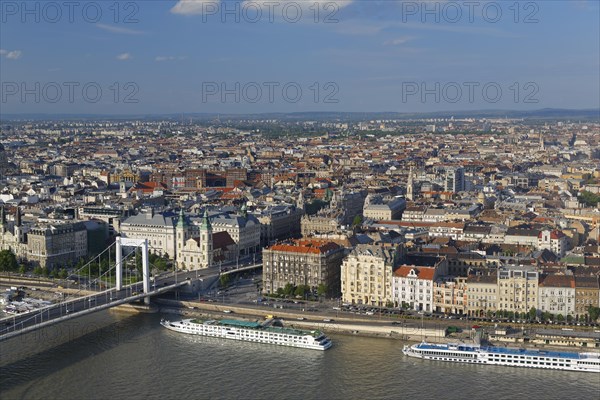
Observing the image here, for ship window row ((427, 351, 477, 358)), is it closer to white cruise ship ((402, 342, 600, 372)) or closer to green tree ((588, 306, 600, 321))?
white cruise ship ((402, 342, 600, 372))

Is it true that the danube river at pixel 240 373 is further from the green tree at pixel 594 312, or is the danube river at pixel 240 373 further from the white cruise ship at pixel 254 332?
the green tree at pixel 594 312

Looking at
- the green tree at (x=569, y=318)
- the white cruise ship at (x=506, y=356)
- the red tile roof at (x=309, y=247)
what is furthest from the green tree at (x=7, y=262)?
the green tree at (x=569, y=318)

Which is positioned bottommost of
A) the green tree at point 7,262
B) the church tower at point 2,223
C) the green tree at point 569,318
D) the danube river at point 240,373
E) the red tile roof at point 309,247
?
the danube river at point 240,373

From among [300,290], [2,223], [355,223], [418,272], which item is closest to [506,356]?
[418,272]

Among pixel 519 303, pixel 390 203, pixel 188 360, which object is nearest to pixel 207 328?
pixel 188 360

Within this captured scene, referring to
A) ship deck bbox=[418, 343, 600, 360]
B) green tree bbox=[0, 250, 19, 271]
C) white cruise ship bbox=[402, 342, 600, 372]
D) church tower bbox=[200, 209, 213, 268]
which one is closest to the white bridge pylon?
church tower bbox=[200, 209, 213, 268]

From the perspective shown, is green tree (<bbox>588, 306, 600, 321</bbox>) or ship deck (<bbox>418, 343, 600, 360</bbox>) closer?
ship deck (<bbox>418, 343, 600, 360</bbox>)

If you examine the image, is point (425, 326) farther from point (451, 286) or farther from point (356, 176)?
point (356, 176)
